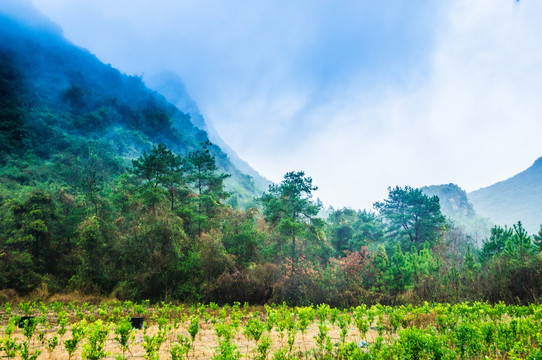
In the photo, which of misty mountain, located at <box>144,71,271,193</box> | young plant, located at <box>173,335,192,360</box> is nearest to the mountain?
misty mountain, located at <box>144,71,271,193</box>

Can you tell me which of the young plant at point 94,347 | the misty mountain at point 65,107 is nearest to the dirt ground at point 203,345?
the young plant at point 94,347

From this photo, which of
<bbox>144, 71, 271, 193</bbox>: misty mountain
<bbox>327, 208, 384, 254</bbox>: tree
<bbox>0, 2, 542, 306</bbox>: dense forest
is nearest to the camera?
<bbox>0, 2, 542, 306</bbox>: dense forest

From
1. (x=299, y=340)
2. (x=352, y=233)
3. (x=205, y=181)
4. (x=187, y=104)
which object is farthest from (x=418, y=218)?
(x=187, y=104)

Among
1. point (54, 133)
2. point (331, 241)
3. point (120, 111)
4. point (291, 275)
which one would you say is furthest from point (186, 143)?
point (291, 275)

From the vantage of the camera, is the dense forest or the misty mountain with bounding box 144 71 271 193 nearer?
the dense forest

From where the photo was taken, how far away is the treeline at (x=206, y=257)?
1289cm

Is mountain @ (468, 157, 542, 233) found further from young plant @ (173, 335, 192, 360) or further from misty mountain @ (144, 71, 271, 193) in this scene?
young plant @ (173, 335, 192, 360)

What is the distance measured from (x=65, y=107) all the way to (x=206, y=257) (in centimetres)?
5897

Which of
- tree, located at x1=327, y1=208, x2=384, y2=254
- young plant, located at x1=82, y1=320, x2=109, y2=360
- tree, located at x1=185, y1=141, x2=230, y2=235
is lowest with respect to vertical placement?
young plant, located at x1=82, y1=320, x2=109, y2=360

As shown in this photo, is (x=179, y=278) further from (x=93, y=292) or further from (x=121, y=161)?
(x=121, y=161)

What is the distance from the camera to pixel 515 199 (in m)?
150

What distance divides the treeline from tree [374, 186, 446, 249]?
7215 millimetres

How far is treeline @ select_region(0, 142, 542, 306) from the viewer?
42.3ft

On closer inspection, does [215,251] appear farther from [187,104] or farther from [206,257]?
[187,104]
